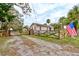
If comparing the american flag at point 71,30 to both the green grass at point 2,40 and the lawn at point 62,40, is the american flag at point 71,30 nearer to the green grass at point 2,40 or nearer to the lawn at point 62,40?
the lawn at point 62,40

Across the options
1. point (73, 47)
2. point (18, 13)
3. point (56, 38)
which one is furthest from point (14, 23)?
point (73, 47)

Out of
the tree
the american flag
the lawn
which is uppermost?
the tree

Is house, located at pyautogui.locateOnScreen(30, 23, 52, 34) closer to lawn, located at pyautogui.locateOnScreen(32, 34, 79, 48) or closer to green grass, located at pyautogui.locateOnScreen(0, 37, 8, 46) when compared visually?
lawn, located at pyautogui.locateOnScreen(32, 34, 79, 48)

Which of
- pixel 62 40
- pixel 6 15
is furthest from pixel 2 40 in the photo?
pixel 62 40

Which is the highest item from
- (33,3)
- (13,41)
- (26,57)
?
(33,3)

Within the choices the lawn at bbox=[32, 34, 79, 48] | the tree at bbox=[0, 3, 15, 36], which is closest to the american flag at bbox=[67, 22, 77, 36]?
the lawn at bbox=[32, 34, 79, 48]

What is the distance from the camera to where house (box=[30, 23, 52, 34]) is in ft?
4.21

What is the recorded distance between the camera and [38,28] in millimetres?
1290

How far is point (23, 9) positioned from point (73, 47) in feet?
1.42

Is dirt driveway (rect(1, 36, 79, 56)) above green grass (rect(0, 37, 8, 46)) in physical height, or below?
below

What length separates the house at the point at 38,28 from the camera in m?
1.28

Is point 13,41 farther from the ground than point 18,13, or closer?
closer

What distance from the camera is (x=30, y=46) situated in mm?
1284

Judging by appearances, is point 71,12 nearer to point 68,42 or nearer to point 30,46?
point 68,42
